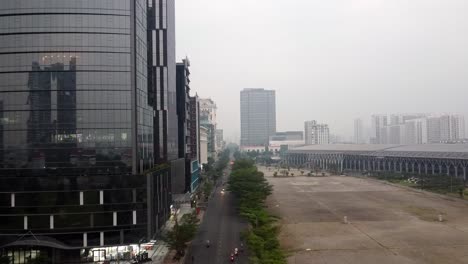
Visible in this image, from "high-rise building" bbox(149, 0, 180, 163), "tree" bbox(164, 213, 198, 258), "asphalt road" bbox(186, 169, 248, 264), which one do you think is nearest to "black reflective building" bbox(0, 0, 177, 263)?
"tree" bbox(164, 213, 198, 258)

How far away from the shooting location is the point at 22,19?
1652 inches

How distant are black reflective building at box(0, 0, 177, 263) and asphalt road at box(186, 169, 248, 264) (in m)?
6.47

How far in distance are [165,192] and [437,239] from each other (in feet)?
109

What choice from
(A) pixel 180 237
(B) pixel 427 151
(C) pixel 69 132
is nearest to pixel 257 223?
(A) pixel 180 237

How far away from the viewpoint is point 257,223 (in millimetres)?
45562

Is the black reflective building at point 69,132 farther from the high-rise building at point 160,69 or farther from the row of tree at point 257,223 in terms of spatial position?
the row of tree at point 257,223

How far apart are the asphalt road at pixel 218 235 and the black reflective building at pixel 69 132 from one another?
21.2ft

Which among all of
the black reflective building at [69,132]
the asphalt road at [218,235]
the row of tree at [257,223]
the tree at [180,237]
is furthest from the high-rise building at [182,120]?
the tree at [180,237]

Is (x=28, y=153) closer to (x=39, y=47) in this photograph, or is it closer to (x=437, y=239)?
(x=39, y=47)

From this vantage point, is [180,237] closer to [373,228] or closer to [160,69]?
[373,228]

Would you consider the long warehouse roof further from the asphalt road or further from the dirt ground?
the asphalt road

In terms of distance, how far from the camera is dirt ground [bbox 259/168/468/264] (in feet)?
130

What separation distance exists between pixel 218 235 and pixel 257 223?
23.1 ft

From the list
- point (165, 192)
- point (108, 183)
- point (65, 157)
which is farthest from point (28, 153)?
point (165, 192)
